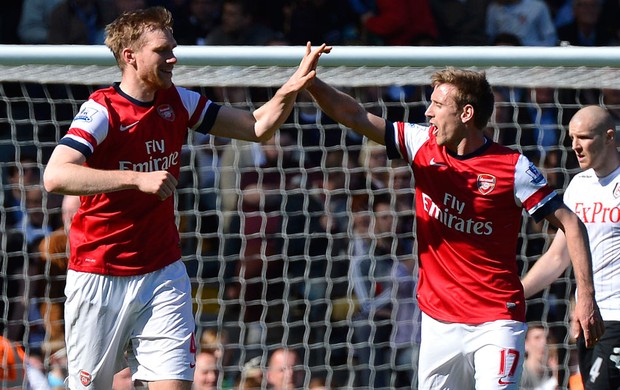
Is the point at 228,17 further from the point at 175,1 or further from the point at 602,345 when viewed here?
the point at 602,345

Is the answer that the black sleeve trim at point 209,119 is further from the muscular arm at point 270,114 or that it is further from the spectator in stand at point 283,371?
the spectator in stand at point 283,371

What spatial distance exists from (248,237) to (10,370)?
5.84ft

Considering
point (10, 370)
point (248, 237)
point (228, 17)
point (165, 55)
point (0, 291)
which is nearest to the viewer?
point (165, 55)

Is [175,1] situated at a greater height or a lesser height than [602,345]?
greater

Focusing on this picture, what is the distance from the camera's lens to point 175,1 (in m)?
9.88

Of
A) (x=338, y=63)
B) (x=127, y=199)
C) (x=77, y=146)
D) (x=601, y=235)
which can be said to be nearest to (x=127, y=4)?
(x=338, y=63)

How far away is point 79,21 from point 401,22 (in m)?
2.84

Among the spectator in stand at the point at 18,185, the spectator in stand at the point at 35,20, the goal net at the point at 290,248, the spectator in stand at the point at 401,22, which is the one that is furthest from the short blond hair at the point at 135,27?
the spectator in stand at the point at 401,22

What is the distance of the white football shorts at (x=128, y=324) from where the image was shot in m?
5.18

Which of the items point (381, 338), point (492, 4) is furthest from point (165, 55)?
point (492, 4)

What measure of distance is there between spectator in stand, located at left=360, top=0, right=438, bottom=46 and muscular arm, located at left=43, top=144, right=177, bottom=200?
5.65 meters

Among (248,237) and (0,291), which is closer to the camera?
(248,237)

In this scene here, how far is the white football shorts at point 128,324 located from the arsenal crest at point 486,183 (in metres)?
1.49

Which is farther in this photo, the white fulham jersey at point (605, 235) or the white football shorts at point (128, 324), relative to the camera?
the white fulham jersey at point (605, 235)
